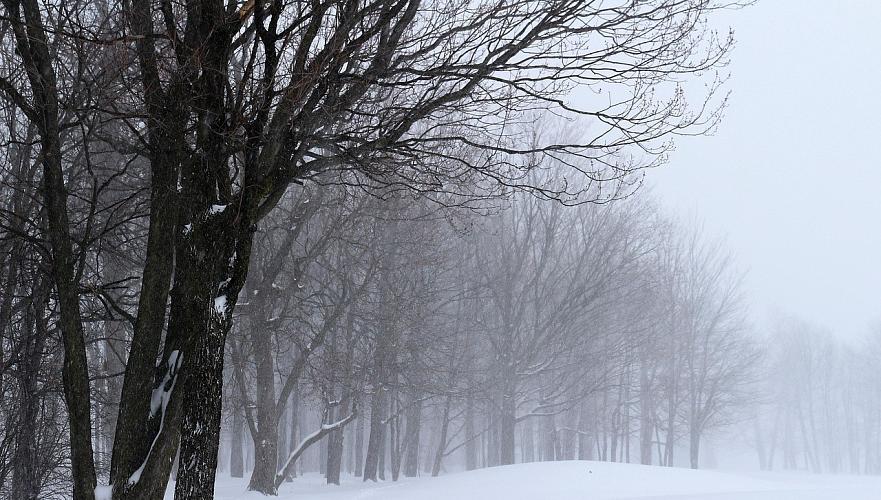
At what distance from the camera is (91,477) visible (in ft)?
20.6

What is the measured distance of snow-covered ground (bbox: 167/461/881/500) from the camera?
1363cm

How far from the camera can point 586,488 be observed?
14.5 metres

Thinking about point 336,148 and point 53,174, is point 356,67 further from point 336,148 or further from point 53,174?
point 53,174

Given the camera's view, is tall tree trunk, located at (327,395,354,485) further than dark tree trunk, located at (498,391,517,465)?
No

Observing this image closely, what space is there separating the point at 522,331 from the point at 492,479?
11305mm

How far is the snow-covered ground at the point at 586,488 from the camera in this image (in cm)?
1363

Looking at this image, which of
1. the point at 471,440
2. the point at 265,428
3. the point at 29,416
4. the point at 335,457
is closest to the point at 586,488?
the point at 265,428

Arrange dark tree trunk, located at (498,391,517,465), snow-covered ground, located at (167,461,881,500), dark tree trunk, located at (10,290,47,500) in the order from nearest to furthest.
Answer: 1. dark tree trunk, located at (10,290,47,500)
2. snow-covered ground, located at (167,461,881,500)
3. dark tree trunk, located at (498,391,517,465)

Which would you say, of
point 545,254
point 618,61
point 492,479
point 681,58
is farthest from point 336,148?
point 545,254

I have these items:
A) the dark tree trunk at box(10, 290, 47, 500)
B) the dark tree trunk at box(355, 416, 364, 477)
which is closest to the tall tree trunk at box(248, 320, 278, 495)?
the dark tree trunk at box(10, 290, 47, 500)

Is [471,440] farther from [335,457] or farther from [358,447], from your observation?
[335,457]

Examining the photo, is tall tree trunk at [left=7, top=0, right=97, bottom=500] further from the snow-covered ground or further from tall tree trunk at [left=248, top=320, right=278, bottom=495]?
tall tree trunk at [left=248, top=320, right=278, bottom=495]

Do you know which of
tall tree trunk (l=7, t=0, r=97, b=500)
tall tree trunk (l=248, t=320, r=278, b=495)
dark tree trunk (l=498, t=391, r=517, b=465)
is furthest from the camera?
dark tree trunk (l=498, t=391, r=517, b=465)

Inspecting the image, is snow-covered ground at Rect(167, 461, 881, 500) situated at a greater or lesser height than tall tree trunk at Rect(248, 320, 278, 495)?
lesser
